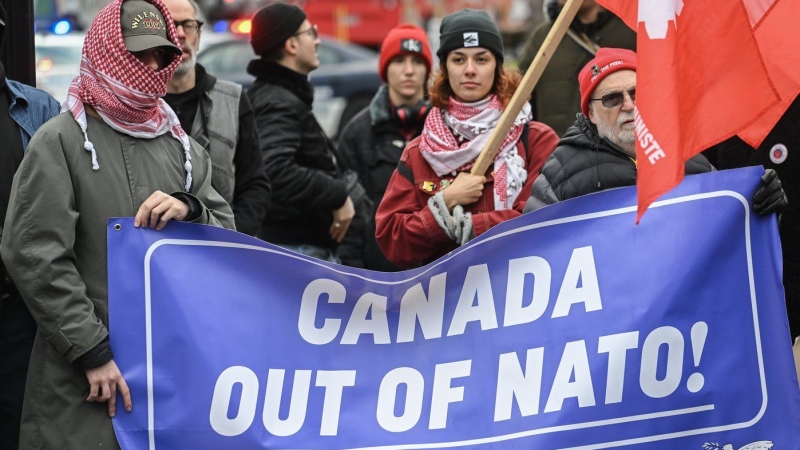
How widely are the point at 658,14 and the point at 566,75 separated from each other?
2854 millimetres

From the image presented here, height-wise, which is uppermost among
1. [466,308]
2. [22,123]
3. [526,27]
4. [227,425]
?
[22,123]

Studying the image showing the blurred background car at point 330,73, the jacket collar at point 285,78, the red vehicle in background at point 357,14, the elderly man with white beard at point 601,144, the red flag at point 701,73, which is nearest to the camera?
the red flag at point 701,73

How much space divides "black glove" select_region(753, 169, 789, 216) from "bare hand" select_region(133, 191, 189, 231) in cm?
192

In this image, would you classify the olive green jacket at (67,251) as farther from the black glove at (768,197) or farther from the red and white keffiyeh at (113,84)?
the black glove at (768,197)

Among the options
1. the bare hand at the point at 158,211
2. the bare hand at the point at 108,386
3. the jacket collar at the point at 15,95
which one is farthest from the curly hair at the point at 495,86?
the bare hand at the point at 108,386

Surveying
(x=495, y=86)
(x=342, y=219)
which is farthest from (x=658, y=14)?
(x=342, y=219)

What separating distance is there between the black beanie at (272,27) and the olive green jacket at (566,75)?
1254 mm

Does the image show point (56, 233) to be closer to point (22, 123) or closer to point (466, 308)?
point (22, 123)

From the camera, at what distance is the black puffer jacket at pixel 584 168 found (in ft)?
16.3

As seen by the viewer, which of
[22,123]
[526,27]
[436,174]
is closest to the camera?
[22,123]

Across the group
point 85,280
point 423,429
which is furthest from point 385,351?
point 85,280

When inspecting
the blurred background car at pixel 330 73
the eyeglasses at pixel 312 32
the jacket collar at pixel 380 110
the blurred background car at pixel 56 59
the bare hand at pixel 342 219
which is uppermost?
the eyeglasses at pixel 312 32

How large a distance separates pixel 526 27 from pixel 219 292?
20.4 m

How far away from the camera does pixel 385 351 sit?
4.91 m
